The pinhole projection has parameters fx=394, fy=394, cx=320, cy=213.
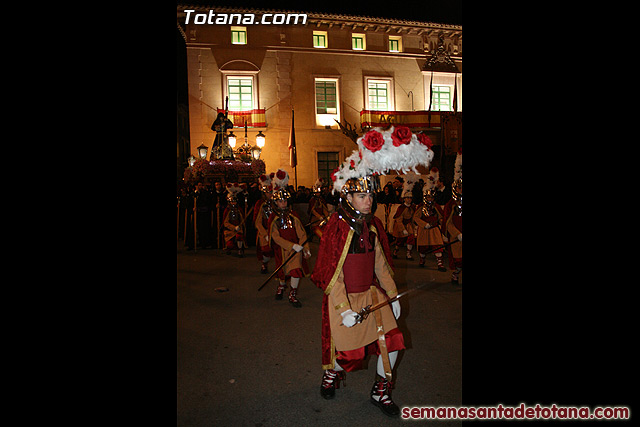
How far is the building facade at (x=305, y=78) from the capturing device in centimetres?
2286

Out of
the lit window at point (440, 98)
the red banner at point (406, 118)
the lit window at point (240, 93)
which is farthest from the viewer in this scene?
the lit window at point (440, 98)

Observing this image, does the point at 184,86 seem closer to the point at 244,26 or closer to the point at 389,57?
the point at 244,26

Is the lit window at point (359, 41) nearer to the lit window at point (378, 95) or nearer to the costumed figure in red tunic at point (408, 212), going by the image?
the lit window at point (378, 95)

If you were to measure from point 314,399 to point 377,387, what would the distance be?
Result: 62 centimetres

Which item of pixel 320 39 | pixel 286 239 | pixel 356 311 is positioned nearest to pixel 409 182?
pixel 286 239

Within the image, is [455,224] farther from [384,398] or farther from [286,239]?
[384,398]

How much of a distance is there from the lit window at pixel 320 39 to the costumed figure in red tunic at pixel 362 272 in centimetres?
2298

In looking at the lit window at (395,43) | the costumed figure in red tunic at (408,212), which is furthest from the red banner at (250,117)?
the costumed figure in red tunic at (408,212)

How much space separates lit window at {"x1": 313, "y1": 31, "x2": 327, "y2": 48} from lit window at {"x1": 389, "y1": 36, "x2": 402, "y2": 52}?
4.50m

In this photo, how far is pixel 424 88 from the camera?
26297 mm

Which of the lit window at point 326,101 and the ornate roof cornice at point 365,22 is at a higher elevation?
the ornate roof cornice at point 365,22

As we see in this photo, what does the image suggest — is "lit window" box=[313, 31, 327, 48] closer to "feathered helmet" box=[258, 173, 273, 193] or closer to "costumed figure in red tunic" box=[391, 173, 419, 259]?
"costumed figure in red tunic" box=[391, 173, 419, 259]

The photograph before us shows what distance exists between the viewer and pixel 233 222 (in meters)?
12.2

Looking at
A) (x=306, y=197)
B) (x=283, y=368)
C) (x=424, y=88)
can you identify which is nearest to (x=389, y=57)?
(x=424, y=88)
